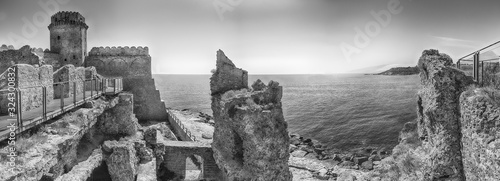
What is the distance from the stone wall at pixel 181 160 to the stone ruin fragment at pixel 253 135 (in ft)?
8.95

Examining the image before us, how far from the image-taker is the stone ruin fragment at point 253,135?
650 inches

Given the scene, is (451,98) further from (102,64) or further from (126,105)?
(102,64)

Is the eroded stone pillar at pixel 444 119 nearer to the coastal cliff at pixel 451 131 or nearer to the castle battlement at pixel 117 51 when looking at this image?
the coastal cliff at pixel 451 131

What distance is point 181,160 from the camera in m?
23.3

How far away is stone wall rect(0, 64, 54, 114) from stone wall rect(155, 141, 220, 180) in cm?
1004

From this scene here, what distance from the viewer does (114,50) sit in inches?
1326

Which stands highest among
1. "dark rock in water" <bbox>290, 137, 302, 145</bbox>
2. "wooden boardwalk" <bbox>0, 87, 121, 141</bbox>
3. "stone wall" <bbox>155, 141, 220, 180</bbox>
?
"wooden boardwalk" <bbox>0, 87, 121, 141</bbox>

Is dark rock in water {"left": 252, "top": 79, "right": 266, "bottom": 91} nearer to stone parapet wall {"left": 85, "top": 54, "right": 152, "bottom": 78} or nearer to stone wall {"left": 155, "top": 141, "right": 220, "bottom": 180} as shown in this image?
stone wall {"left": 155, "top": 141, "right": 220, "bottom": 180}

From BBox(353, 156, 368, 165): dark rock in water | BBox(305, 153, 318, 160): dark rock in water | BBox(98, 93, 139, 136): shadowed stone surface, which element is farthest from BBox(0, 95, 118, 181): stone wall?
BBox(353, 156, 368, 165): dark rock in water

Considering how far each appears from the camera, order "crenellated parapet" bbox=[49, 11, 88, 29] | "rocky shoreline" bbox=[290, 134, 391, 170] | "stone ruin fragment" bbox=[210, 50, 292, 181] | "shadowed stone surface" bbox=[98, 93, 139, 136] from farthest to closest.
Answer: "crenellated parapet" bbox=[49, 11, 88, 29] → "rocky shoreline" bbox=[290, 134, 391, 170] → "shadowed stone surface" bbox=[98, 93, 139, 136] → "stone ruin fragment" bbox=[210, 50, 292, 181]

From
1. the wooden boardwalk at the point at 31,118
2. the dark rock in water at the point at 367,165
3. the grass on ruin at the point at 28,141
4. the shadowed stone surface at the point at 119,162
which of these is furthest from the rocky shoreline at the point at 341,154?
the grass on ruin at the point at 28,141

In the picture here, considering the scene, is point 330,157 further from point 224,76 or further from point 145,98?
point 145,98

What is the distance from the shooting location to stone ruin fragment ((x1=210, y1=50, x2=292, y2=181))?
16.5 meters

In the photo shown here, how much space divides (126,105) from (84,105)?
16.2 ft
